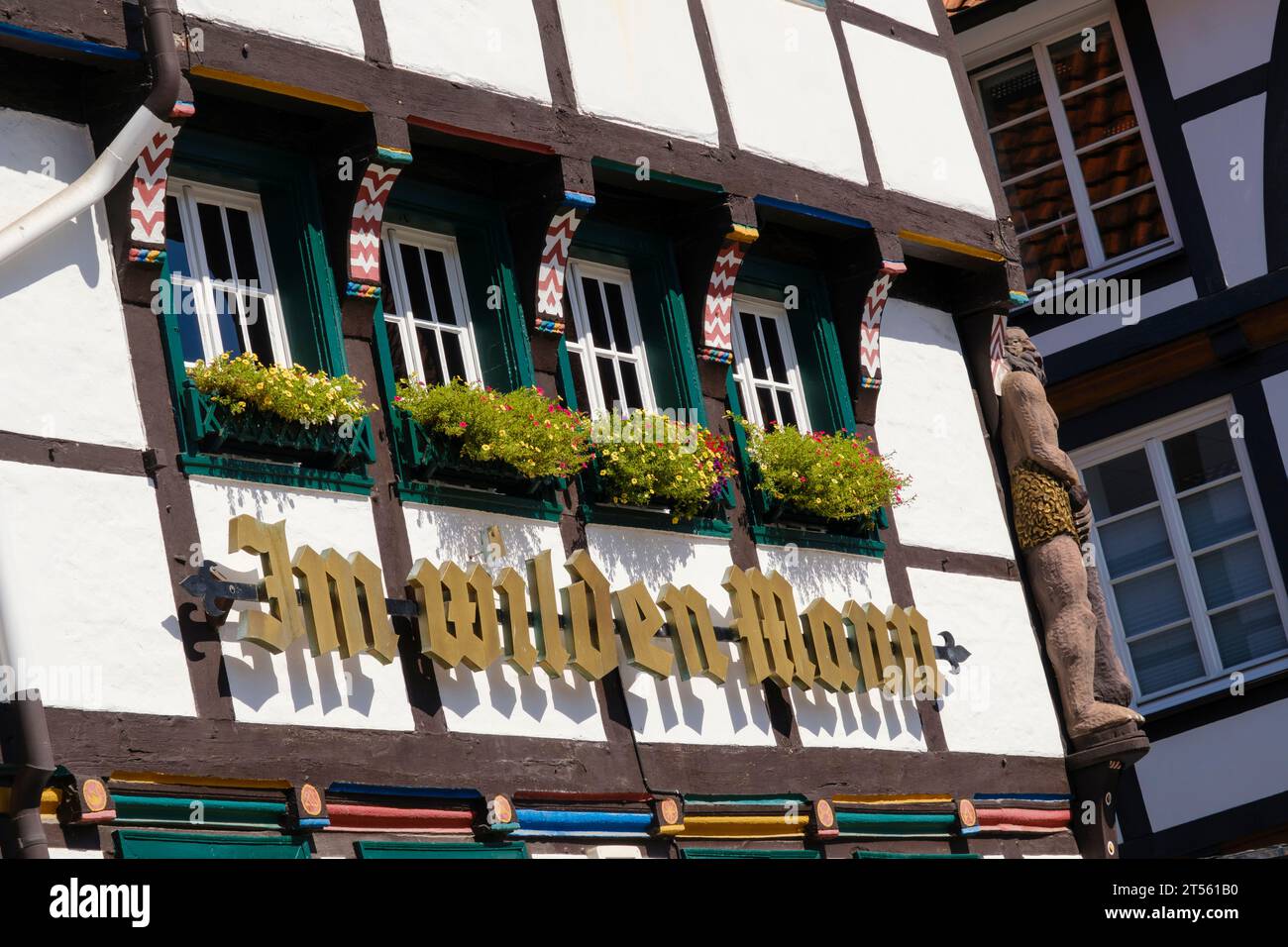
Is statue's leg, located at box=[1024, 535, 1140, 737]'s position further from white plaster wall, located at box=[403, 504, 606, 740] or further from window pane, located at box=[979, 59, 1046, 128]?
window pane, located at box=[979, 59, 1046, 128]

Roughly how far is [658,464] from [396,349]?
4.86 ft

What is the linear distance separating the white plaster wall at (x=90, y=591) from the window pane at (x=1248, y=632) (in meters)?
10.3

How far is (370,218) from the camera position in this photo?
11.6 m

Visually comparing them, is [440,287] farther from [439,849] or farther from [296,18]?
[439,849]

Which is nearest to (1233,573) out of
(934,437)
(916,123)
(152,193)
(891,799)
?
(934,437)

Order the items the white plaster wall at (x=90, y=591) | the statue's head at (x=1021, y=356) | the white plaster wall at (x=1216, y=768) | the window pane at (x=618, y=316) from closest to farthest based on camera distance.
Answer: the white plaster wall at (x=90, y=591), the window pane at (x=618, y=316), the statue's head at (x=1021, y=356), the white plaster wall at (x=1216, y=768)

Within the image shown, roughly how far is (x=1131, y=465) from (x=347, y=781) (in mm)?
9894

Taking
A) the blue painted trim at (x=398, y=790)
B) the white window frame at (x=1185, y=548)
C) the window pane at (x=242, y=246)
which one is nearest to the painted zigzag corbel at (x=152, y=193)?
the window pane at (x=242, y=246)

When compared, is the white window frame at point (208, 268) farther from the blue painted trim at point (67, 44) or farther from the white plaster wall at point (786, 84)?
the white plaster wall at point (786, 84)

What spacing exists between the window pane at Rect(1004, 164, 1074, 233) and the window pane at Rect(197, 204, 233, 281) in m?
9.66

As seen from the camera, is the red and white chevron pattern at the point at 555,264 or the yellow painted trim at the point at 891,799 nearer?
the red and white chevron pattern at the point at 555,264

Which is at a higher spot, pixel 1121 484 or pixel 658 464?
pixel 1121 484

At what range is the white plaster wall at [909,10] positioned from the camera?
15172mm

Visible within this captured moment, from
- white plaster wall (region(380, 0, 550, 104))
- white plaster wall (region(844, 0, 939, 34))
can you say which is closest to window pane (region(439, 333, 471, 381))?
white plaster wall (region(380, 0, 550, 104))
